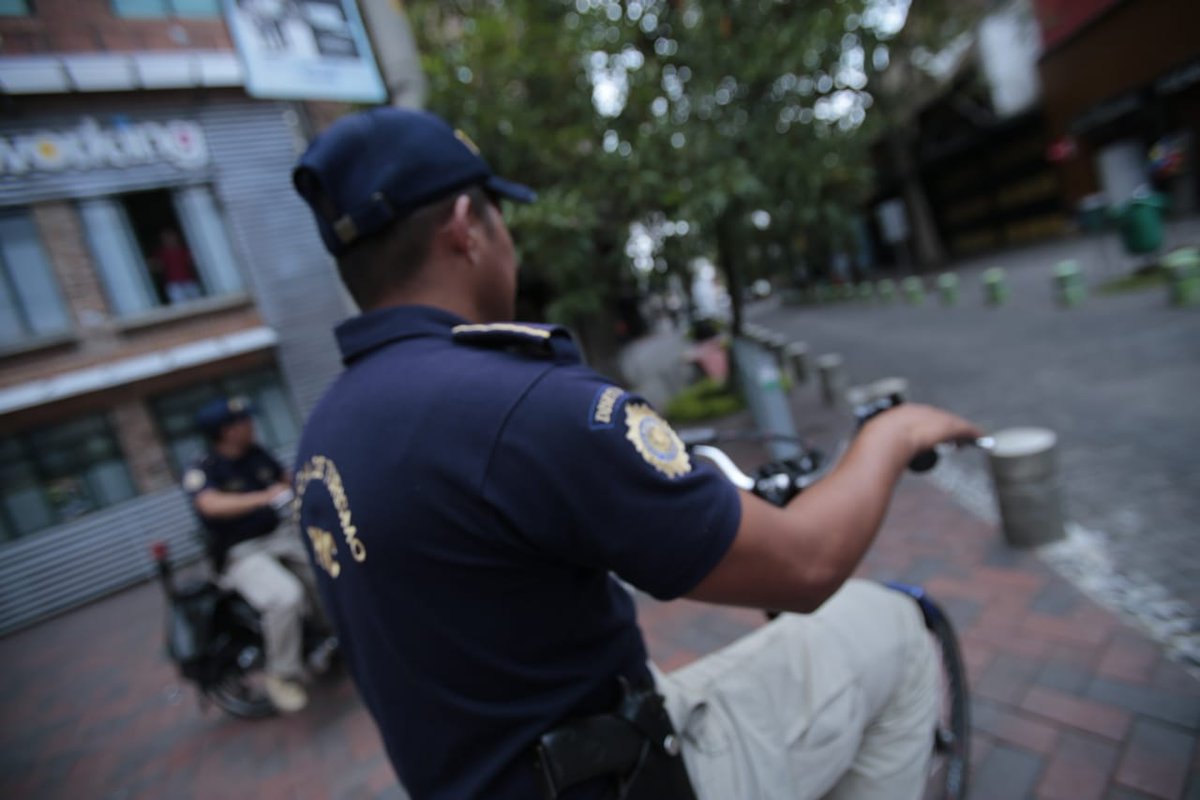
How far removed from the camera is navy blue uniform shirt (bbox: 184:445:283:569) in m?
3.66

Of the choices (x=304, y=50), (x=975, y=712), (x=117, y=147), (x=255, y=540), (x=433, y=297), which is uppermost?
(x=117, y=147)

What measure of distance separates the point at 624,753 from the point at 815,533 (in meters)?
0.47

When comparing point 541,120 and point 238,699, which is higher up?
point 541,120

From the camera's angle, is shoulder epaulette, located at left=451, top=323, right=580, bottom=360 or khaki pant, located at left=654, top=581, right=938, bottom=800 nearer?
shoulder epaulette, located at left=451, top=323, right=580, bottom=360

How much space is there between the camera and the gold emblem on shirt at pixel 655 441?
875mm

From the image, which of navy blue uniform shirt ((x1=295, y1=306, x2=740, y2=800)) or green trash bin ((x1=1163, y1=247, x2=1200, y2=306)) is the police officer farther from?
green trash bin ((x1=1163, y1=247, x2=1200, y2=306))

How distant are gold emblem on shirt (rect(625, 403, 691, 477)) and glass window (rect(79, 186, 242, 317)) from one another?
10.1 meters

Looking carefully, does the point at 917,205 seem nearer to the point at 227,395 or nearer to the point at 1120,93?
the point at 1120,93

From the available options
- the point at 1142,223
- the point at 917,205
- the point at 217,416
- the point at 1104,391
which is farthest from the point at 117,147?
the point at 917,205

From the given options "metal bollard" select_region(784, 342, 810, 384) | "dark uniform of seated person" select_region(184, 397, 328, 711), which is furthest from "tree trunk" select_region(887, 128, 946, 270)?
"dark uniform of seated person" select_region(184, 397, 328, 711)

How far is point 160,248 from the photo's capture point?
30.0ft

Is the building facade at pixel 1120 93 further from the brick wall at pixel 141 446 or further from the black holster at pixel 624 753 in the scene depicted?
the brick wall at pixel 141 446

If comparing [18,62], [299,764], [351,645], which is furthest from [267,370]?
[351,645]

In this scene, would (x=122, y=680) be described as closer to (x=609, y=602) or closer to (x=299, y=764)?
(x=299, y=764)
